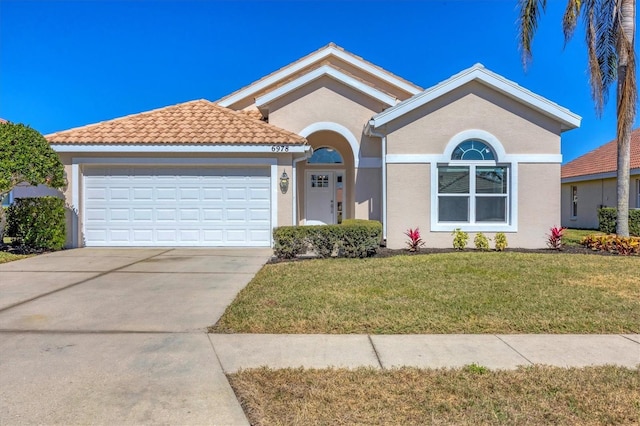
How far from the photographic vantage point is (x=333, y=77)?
14109 mm

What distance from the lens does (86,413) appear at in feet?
10.9

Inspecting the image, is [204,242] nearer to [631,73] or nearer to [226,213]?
[226,213]

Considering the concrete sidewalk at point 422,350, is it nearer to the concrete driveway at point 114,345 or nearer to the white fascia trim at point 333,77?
the concrete driveway at point 114,345

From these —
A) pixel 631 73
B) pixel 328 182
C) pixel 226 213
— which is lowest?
pixel 226 213

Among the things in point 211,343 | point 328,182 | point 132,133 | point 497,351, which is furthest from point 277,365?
point 328,182

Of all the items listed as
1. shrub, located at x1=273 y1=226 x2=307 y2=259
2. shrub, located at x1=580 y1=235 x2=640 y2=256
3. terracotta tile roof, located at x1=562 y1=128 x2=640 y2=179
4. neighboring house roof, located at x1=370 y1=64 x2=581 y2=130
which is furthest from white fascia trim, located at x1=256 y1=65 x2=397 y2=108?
terracotta tile roof, located at x1=562 y1=128 x2=640 y2=179

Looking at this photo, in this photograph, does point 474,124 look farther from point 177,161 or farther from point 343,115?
point 177,161

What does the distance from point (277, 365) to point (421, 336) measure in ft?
6.20

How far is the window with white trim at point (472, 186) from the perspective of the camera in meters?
12.2

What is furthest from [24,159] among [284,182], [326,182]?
[326,182]

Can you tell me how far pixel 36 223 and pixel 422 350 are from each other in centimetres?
1172

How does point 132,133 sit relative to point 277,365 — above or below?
above

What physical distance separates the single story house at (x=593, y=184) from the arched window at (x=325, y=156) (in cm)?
1398

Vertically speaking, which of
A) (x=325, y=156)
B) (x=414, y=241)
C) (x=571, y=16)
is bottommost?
(x=414, y=241)
